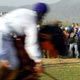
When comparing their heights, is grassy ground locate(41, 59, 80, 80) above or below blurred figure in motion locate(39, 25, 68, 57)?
below

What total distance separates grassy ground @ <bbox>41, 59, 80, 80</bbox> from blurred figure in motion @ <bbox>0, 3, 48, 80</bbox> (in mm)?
5230

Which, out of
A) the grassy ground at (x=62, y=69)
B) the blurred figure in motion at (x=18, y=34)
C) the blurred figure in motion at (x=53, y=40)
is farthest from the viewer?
the grassy ground at (x=62, y=69)

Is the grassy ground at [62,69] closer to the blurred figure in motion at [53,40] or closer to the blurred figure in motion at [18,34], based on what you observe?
the blurred figure in motion at [53,40]

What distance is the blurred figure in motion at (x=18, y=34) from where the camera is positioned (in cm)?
647

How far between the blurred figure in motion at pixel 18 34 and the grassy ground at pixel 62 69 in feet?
17.2

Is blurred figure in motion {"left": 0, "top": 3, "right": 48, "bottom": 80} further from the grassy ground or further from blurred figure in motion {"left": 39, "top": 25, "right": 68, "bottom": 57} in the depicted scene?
the grassy ground

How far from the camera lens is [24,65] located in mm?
6910

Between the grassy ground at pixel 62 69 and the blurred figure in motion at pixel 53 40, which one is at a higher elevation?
the blurred figure in motion at pixel 53 40

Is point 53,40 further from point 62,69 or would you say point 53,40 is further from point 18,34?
point 62,69

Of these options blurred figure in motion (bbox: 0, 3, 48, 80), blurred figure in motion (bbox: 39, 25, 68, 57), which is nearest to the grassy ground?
blurred figure in motion (bbox: 39, 25, 68, 57)

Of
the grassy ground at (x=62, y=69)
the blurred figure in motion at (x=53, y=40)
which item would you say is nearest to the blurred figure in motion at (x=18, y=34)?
the blurred figure in motion at (x=53, y=40)

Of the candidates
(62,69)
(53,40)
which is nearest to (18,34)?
(53,40)

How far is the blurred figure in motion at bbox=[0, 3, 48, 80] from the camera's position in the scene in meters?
6.47

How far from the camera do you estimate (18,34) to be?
675cm
